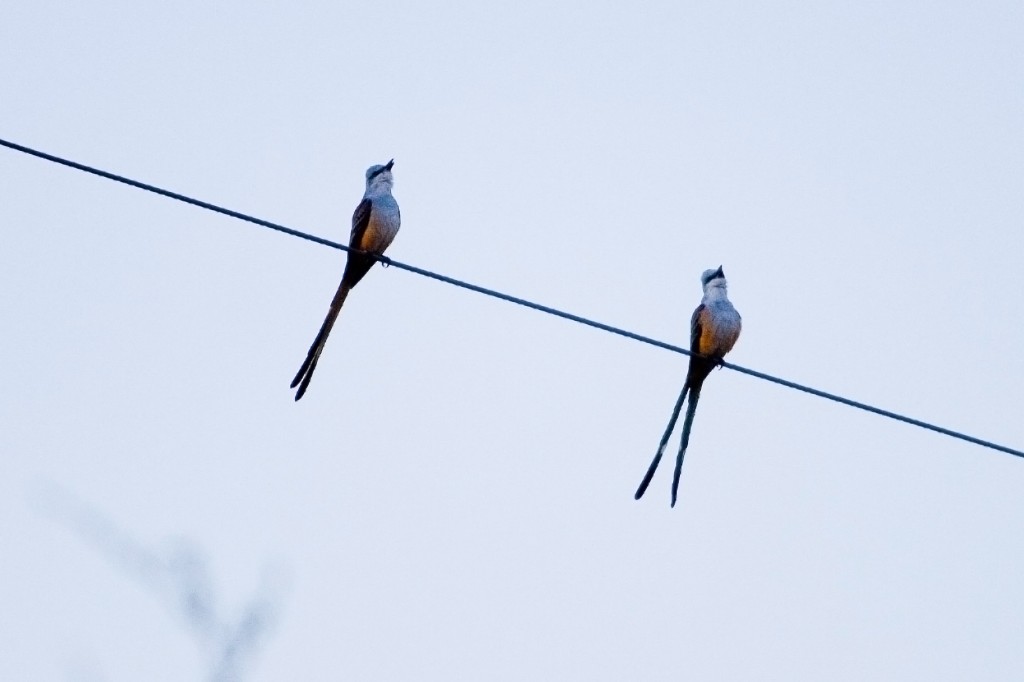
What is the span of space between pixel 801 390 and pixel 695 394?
2032 millimetres

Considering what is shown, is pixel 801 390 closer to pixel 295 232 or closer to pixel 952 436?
pixel 952 436

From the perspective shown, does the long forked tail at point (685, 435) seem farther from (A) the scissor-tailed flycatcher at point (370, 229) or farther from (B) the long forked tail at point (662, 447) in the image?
(A) the scissor-tailed flycatcher at point (370, 229)

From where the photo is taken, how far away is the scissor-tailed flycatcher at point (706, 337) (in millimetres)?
6578

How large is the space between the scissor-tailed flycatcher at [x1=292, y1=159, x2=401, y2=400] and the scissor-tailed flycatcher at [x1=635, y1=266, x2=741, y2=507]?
1608 mm

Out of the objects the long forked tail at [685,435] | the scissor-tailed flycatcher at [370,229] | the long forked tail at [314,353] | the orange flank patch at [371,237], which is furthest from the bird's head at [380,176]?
the long forked tail at [685,435]

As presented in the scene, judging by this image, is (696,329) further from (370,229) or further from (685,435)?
(370,229)

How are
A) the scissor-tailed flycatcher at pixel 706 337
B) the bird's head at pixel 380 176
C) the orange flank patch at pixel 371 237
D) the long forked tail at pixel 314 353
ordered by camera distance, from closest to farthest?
the long forked tail at pixel 314 353 < the scissor-tailed flycatcher at pixel 706 337 < the orange flank patch at pixel 371 237 < the bird's head at pixel 380 176

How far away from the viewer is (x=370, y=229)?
283 inches

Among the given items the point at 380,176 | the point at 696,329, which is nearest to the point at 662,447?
the point at 696,329

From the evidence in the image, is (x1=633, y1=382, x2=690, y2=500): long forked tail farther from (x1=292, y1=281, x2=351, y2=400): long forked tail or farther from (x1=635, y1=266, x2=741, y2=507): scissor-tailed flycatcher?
(x1=292, y1=281, x2=351, y2=400): long forked tail

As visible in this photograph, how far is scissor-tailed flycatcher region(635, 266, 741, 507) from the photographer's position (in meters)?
6.58

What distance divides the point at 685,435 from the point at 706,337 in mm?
824

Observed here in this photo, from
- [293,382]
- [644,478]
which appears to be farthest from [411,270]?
[644,478]

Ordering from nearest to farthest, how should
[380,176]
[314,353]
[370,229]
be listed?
[314,353] < [370,229] < [380,176]
